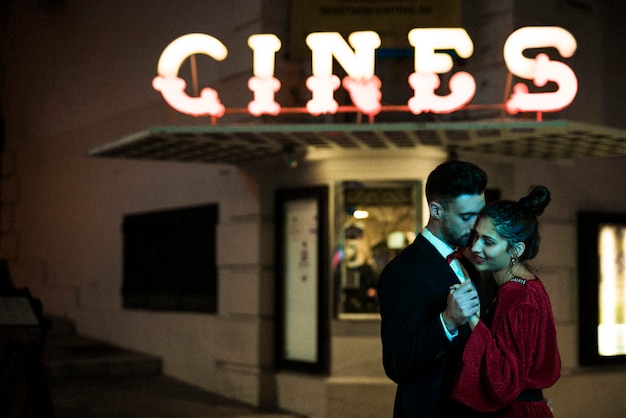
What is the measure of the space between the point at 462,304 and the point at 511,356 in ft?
1.14

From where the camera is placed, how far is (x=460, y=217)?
3.64 meters

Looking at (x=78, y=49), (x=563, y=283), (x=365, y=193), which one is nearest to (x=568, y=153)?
(x=563, y=283)

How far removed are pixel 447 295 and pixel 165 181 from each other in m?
9.30

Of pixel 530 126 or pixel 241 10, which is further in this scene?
pixel 241 10

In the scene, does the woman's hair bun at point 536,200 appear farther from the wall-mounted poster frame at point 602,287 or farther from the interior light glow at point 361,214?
the wall-mounted poster frame at point 602,287

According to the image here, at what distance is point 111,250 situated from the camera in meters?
14.0

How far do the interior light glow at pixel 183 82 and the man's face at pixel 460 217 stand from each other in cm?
561

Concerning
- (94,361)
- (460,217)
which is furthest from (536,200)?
(94,361)

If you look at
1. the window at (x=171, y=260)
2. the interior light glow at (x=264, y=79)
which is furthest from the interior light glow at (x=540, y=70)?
the window at (x=171, y=260)

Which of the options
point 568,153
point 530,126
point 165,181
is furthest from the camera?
point 165,181

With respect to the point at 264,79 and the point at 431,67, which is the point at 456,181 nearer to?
the point at 431,67

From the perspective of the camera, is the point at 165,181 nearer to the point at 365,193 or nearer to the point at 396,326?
the point at 365,193

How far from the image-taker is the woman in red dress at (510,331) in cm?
338

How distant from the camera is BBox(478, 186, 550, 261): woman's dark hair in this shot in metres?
3.53
